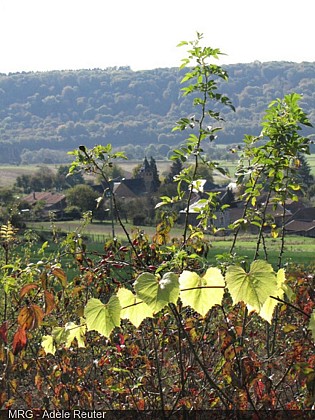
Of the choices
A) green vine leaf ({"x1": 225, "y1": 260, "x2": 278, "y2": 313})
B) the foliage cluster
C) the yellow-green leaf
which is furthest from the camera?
the foliage cluster

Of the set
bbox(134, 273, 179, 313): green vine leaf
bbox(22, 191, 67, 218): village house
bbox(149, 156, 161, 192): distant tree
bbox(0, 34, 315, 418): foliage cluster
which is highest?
bbox(134, 273, 179, 313): green vine leaf

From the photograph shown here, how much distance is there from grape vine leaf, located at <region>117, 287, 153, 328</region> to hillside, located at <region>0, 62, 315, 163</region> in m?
154

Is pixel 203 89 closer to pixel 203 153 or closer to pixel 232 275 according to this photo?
pixel 203 153

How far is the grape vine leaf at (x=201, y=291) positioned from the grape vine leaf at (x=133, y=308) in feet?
0.46

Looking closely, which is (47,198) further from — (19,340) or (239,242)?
(19,340)

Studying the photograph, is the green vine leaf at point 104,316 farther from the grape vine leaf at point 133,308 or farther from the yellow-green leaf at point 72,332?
the yellow-green leaf at point 72,332

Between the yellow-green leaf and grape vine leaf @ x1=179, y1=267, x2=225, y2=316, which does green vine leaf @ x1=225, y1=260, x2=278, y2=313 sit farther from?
the yellow-green leaf

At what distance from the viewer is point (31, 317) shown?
1.89 m

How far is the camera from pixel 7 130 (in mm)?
178125

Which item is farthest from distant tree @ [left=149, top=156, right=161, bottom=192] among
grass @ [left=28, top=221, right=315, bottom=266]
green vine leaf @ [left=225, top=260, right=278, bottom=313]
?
green vine leaf @ [left=225, top=260, right=278, bottom=313]

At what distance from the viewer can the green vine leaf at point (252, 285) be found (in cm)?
148

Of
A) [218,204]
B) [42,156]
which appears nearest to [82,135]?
[42,156]

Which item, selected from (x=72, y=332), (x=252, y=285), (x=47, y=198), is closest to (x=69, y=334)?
(x=72, y=332)

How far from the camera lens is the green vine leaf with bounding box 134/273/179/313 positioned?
58.2 inches
